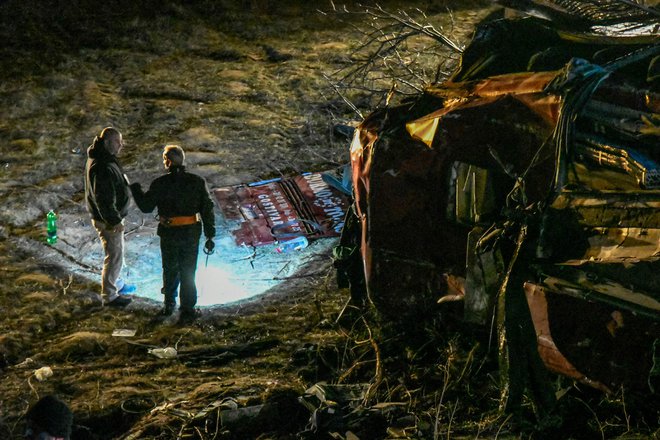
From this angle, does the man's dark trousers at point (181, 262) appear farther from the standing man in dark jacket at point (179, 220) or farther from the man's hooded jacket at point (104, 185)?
the man's hooded jacket at point (104, 185)

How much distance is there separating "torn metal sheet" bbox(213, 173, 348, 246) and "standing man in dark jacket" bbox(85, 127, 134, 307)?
1.45m

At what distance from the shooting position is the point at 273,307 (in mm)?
8266

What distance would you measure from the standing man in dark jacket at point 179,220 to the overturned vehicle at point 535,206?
5.85 ft

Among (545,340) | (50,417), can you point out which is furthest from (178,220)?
(545,340)

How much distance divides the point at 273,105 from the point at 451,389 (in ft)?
23.2

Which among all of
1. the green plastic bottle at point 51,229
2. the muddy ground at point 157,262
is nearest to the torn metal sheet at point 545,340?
the muddy ground at point 157,262

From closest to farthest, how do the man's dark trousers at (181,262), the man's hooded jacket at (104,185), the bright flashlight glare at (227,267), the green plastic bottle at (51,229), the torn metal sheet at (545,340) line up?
1. the torn metal sheet at (545,340)
2. the man's dark trousers at (181,262)
3. the man's hooded jacket at (104,185)
4. the bright flashlight glare at (227,267)
5. the green plastic bottle at (51,229)

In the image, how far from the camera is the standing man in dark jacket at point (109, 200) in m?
8.19

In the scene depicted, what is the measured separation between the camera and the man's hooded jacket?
26.8 ft

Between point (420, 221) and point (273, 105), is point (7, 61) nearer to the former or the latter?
point (273, 105)

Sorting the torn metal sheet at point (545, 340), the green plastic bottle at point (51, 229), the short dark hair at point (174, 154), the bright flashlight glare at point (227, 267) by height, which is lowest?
the bright flashlight glare at point (227, 267)

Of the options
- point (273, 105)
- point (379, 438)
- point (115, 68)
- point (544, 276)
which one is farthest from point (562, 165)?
point (115, 68)

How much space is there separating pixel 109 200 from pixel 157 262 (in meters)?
1.14

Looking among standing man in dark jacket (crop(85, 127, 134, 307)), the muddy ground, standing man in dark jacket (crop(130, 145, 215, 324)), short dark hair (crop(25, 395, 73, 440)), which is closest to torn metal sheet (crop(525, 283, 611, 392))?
the muddy ground
